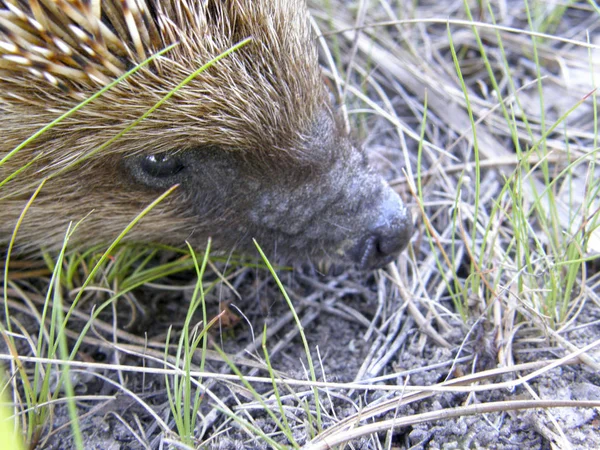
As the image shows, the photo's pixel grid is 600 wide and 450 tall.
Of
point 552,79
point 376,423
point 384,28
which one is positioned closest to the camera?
point 376,423

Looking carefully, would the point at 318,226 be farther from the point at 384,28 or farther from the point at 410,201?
the point at 384,28

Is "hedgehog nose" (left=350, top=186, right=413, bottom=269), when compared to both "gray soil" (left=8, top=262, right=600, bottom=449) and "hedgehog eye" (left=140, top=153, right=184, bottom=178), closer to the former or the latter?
"gray soil" (left=8, top=262, right=600, bottom=449)

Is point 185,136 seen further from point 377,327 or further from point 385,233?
point 377,327

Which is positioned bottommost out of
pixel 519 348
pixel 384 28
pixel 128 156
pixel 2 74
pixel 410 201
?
pixel 519 348

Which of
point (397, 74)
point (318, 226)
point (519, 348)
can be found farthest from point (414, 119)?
point (519, 348)

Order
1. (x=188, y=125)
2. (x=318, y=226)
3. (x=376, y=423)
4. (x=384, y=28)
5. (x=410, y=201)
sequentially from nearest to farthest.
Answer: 1. (x=376, y=423)
2. (x=188, y=125)
3. (x=318, y=226)
4. (x=410, y=201)
5. (x=384, y=28)

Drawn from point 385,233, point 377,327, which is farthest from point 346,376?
point 385,233

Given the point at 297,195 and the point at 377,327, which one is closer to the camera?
the point at 297,195
